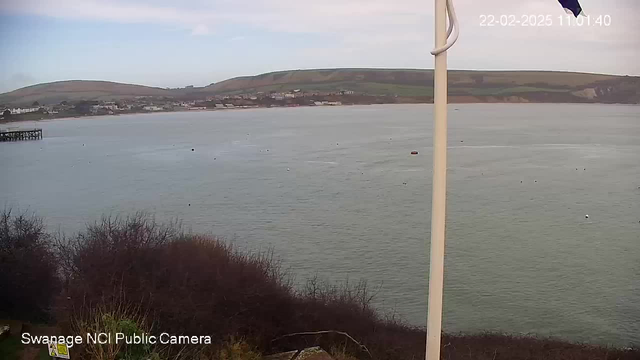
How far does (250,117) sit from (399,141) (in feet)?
12.1

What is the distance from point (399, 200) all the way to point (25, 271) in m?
6.75

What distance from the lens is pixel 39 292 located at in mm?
5215

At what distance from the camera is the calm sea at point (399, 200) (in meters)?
7.61

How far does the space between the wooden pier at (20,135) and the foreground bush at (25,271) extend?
1.02 m

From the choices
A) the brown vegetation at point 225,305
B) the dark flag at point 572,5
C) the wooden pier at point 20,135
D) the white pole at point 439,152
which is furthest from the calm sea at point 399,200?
the dark flag at point 572,5

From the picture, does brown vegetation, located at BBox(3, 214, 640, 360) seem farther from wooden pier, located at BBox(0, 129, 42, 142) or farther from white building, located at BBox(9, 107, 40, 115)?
white building, located at BBox(9, 107, 40, 115)

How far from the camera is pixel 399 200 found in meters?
10.6

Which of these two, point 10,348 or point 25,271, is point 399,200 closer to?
point 25,271

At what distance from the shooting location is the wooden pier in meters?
6.95

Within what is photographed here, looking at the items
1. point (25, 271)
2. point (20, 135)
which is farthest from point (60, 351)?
point (20, 135)

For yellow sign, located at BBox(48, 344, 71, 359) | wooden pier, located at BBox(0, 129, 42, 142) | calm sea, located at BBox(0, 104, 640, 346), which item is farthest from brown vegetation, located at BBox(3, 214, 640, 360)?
wooden pier, located at BBox(0, 129, 42, 142)

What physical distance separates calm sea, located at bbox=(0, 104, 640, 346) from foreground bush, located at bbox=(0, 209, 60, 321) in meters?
0.72

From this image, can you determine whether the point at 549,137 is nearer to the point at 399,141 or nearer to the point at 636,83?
the point at 399,141

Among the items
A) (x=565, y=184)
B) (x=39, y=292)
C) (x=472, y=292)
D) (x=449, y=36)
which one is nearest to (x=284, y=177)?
(x=472, y=292)
